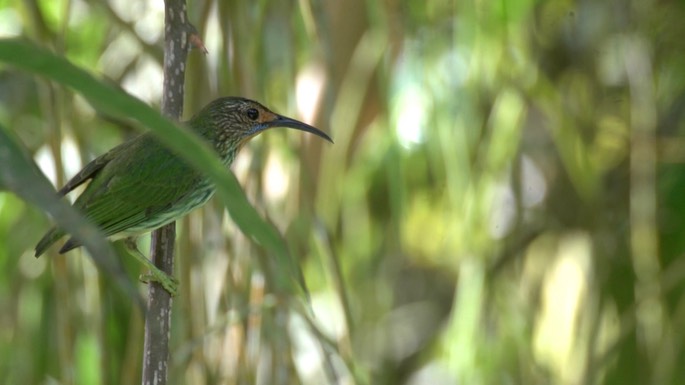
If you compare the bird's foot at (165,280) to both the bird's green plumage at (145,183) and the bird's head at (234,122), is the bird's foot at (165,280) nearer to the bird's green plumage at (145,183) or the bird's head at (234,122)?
the bird's green plumage at (145,183)

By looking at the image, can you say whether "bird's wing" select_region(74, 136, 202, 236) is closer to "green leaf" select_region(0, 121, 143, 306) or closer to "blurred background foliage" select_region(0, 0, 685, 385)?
"blurred background foliage" select_region(0, 0, 685, 385)

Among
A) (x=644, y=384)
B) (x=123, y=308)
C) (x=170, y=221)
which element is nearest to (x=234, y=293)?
(x=170, y=221)

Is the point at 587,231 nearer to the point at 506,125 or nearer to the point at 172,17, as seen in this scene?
the point at 506,125

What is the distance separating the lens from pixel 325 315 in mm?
3916

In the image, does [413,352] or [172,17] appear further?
[413,352]

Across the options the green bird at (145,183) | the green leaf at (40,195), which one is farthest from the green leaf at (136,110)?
the green bird at (145,183)

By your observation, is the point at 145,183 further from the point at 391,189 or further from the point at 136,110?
→ the point at 136,110

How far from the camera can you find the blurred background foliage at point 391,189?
2.33 m

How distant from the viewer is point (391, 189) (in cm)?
261

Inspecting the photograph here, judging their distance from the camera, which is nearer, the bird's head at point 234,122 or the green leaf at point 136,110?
the green leaf at point 136,110

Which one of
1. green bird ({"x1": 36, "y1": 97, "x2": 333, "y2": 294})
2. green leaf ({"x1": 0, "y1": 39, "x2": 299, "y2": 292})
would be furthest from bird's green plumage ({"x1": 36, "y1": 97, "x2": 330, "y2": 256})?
green leaf ({"x1": 0, "y1": 39, "x2": 299, "y2": 292})

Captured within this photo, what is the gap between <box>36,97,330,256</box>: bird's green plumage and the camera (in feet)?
7.77

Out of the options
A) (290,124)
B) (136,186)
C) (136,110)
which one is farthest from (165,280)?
(136,110)

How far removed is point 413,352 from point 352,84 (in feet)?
5.61
